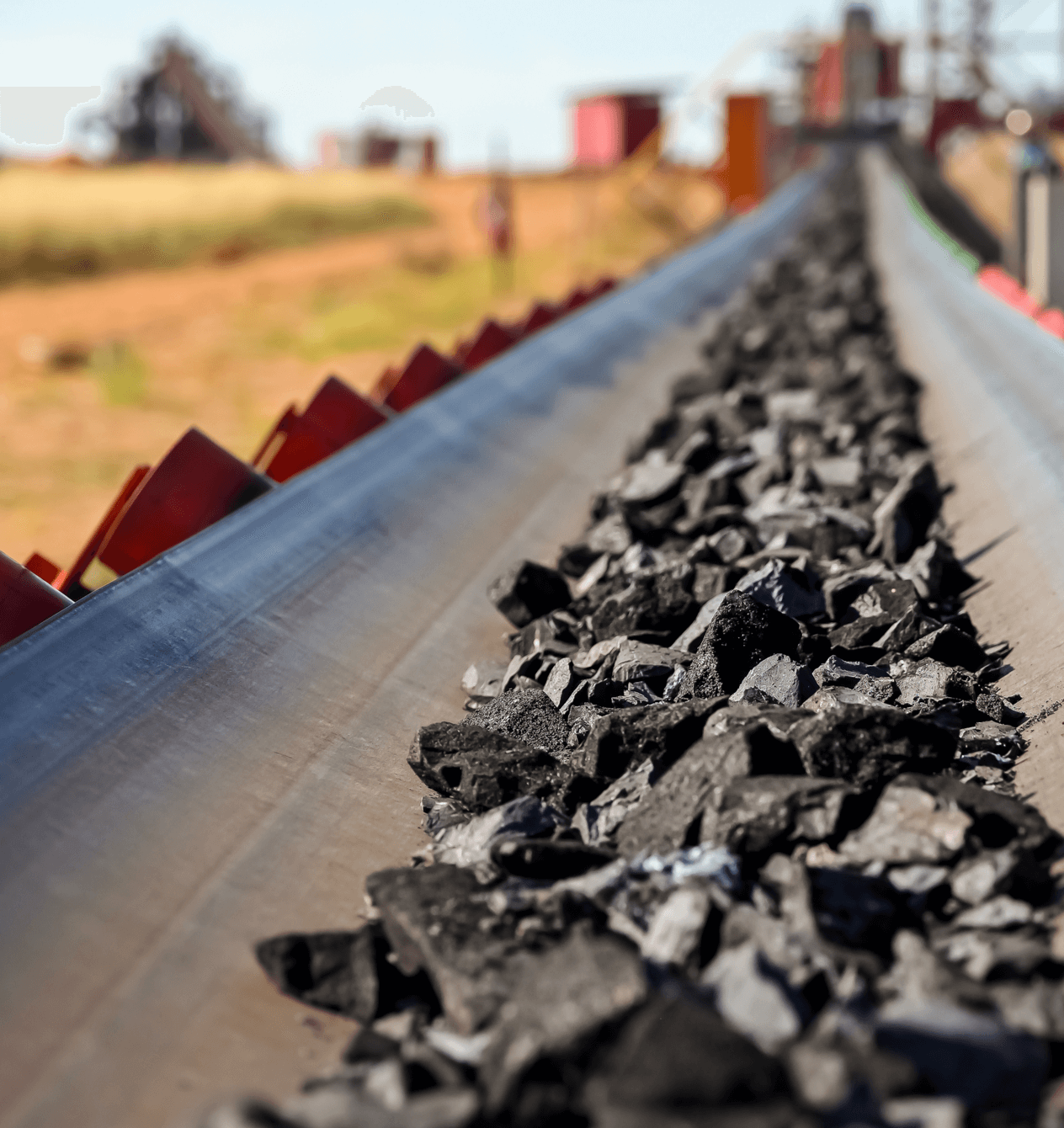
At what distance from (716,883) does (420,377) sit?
4.40 metres

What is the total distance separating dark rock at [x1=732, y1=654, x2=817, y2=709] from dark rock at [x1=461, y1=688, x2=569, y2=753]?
377mm

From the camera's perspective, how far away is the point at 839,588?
3277 mm

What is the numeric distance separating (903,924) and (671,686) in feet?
3.17

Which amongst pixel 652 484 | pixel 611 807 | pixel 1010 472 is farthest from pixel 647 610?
pixel 1010 472

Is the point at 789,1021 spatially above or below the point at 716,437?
below

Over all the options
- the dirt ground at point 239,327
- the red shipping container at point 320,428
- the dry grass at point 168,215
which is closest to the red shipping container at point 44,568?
the red shipping container at point 320,428

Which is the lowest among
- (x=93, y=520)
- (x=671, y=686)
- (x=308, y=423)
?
(x=93, y=520)

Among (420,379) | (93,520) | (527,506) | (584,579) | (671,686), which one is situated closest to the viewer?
(671,686)

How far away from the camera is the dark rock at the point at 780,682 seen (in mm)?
2701

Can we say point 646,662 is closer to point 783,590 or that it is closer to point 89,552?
point 783,590

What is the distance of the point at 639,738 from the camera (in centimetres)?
249

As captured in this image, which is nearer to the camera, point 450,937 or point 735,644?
point 450,937

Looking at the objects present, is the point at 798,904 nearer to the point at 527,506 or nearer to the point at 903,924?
the point at 903,924

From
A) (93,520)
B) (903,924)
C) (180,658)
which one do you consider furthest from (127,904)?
(93,520)
